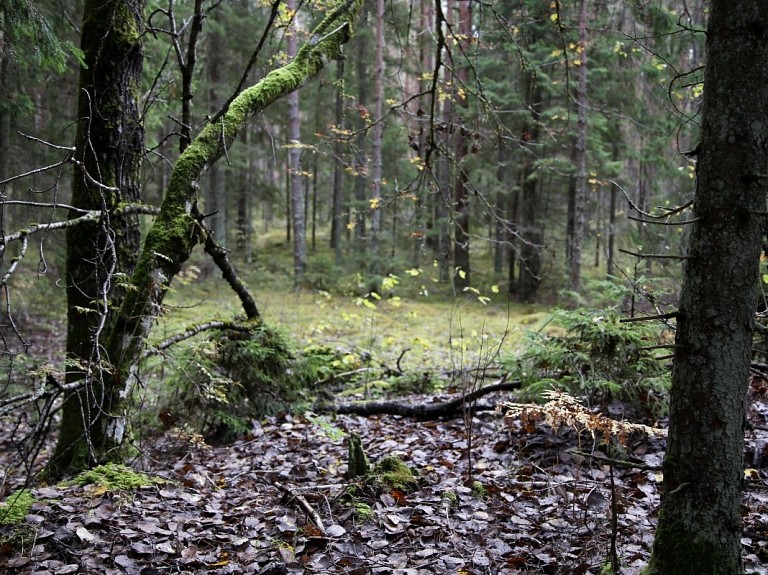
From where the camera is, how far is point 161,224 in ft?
13.4

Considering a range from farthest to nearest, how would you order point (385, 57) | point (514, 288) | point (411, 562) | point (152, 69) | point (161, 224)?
point (385, 57)
point (514, 288)
point (152, 69)
point (161, 224)
point (411, 562)

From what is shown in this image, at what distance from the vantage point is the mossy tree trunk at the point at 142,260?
3.98m

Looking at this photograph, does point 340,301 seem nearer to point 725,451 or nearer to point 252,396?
point 252,396

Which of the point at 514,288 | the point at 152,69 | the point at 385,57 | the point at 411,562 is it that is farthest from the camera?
the point at 385,57

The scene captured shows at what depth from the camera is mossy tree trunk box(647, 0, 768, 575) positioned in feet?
6.73

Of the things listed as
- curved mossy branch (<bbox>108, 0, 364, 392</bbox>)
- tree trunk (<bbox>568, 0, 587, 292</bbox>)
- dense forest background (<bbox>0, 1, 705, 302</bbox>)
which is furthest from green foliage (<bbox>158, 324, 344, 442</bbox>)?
tree trunk (<bbox>568, 0, 587, 292</bbox>)

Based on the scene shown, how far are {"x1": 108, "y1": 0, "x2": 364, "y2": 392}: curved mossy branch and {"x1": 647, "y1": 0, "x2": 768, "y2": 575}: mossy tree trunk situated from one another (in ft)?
10.7

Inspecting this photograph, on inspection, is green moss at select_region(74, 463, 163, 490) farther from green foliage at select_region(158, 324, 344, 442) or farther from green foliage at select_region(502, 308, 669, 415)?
green foliage at select_region(502, 308, 669, 415)

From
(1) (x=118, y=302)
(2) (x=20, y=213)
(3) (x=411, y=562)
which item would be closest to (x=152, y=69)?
(2) (x=20, y=213)

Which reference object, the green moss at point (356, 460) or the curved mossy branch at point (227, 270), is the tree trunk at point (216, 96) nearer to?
the curved mossy branch at point (227, 270)

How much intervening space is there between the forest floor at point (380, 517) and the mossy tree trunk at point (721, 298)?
189 millimetres

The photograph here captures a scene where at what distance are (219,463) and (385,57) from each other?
19.3m

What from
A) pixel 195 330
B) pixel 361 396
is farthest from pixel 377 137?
pixel 195 330

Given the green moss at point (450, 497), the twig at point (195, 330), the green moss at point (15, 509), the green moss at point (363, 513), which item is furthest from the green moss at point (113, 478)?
the green moss at point (450, 497)
